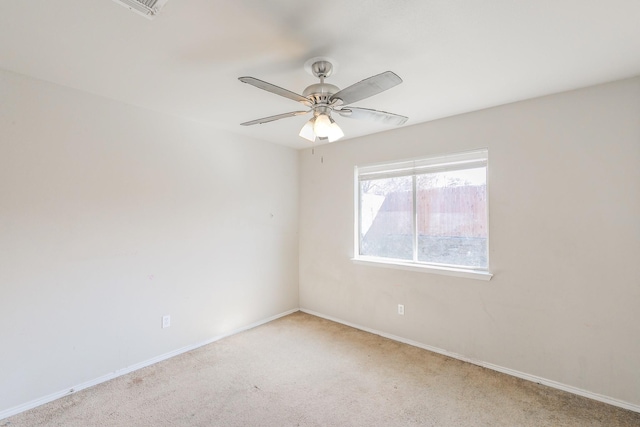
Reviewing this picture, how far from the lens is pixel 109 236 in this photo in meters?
2.52

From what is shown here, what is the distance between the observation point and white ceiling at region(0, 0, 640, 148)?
4.70 ft

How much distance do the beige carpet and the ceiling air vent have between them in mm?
2408

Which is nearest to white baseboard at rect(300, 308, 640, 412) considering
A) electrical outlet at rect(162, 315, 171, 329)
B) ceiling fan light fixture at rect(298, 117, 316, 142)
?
electrical outlet at rect(162, 315, 171, 329)

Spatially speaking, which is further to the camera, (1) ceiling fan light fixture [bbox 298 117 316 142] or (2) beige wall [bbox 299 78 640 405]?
(2) beige wall [bbox 299 78 640 405]

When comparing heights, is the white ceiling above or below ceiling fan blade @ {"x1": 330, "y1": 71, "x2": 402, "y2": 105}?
above

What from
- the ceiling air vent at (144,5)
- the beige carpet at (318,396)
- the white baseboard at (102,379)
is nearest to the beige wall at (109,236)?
the white baseboard at (102,379)

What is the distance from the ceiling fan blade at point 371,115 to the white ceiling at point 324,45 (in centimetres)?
30

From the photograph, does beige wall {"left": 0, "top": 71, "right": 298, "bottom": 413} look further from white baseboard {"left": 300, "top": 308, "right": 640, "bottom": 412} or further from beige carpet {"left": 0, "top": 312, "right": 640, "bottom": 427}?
white baseboard {"left": 300, "top": 308, "right": 640, "bottom": 412}

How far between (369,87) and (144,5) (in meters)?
1.12

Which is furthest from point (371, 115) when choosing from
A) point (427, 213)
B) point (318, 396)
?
point (318, 396)

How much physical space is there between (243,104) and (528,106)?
2.49 meters

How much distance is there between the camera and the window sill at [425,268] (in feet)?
8.96

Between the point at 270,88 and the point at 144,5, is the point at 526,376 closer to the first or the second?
the point at 270,88

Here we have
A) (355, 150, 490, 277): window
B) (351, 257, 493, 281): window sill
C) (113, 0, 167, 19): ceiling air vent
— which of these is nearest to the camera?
(113, 0, 167, 19): ceiling air vent
